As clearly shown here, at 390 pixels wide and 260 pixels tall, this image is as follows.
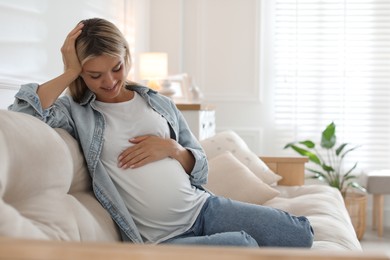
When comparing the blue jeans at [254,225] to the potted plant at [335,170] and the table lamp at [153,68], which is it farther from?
the potted plant at [335,170]

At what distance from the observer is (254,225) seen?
2.24 metres

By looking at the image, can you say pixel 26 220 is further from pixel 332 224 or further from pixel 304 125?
pixel 304 125

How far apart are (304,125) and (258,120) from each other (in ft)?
1.30

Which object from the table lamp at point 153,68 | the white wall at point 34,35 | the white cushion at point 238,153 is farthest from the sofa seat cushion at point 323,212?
the table lamp at point 153,68

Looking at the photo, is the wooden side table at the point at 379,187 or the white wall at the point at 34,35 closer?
the white wall at the point at 34,35

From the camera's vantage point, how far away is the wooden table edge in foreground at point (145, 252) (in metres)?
1.06

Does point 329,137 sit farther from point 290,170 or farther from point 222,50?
point 290,170

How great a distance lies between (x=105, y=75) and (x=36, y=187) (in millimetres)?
588

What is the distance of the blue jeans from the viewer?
223 centimetres

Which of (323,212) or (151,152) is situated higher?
(151,152)

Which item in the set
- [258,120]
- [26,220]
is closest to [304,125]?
[258,120]

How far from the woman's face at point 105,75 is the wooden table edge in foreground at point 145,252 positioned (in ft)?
3.65

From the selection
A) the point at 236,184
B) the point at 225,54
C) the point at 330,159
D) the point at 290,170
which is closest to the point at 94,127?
the point at 236,184

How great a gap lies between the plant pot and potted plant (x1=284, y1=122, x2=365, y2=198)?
16cm
